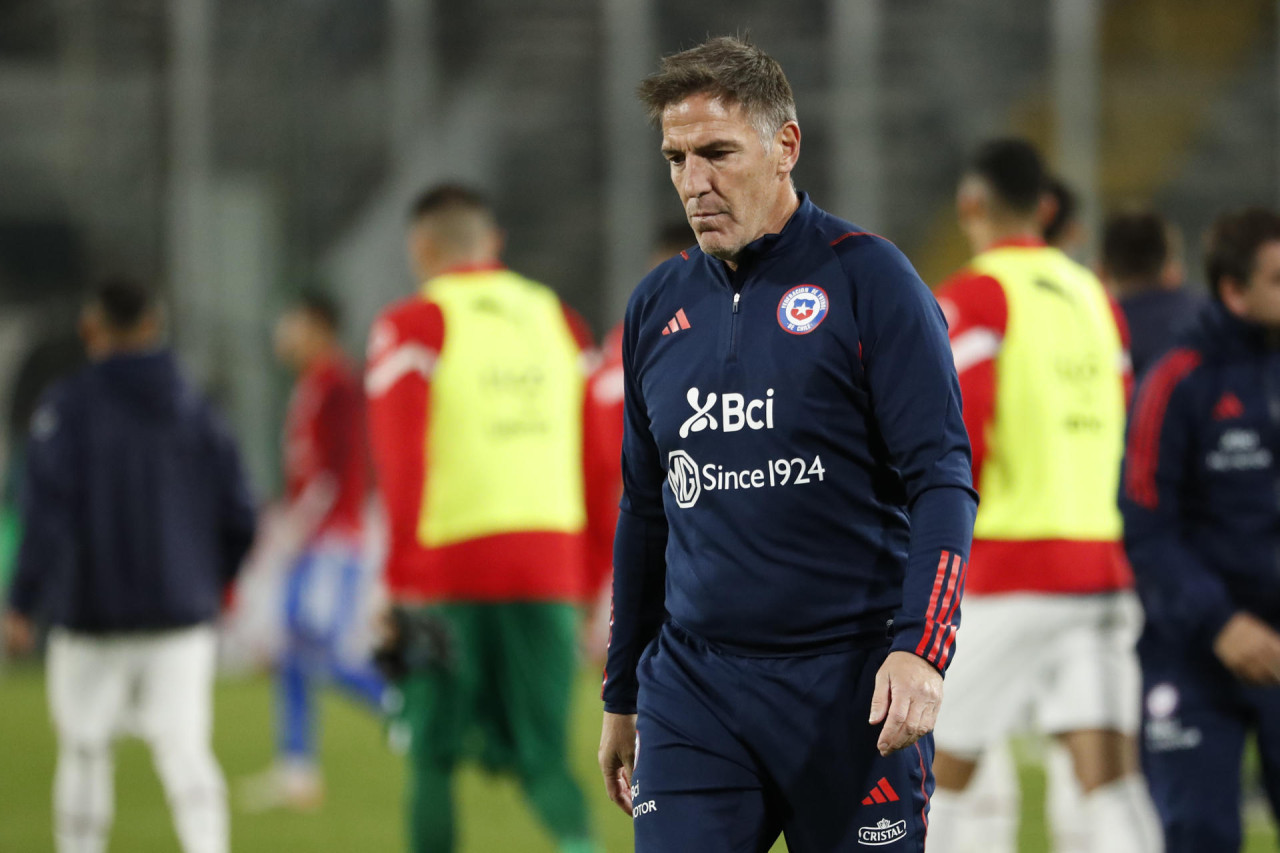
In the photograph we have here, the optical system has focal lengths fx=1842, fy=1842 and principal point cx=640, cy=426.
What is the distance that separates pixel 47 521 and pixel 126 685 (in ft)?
2.12

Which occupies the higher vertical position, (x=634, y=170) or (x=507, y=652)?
(x=634, y=170)

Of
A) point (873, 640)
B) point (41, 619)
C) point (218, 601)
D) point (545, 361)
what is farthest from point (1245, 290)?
point (41, 619)

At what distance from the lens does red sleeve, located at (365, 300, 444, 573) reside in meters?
5.96

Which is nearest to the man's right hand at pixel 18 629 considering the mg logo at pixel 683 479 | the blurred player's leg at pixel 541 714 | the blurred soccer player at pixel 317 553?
the blurred player's leg at pixel 541 714

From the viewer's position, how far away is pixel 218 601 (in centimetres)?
671

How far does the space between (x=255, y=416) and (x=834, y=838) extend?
14.0 meters

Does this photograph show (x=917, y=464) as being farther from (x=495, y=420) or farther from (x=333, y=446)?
(x=333, y=446)

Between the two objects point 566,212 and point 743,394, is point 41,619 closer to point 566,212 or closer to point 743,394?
point 566,212

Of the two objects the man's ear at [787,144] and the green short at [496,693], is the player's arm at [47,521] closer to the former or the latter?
the green short at [496,693]

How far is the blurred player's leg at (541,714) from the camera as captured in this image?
19.7ft

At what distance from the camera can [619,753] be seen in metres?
3.53

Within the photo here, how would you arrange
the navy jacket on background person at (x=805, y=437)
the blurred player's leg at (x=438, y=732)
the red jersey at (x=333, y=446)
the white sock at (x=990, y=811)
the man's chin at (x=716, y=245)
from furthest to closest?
the red jersey at (x=333, y=446), the white sock at (x=990, y=811), the blurred player's leg at (x=438, y=732), the man's chin at (x=716, y=245), the navy jacket on background person at (x=805, y=437)

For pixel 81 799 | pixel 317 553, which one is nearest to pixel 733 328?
pixel 81 799

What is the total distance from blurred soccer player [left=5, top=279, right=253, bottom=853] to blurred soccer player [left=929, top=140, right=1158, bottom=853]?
2.69 metres
